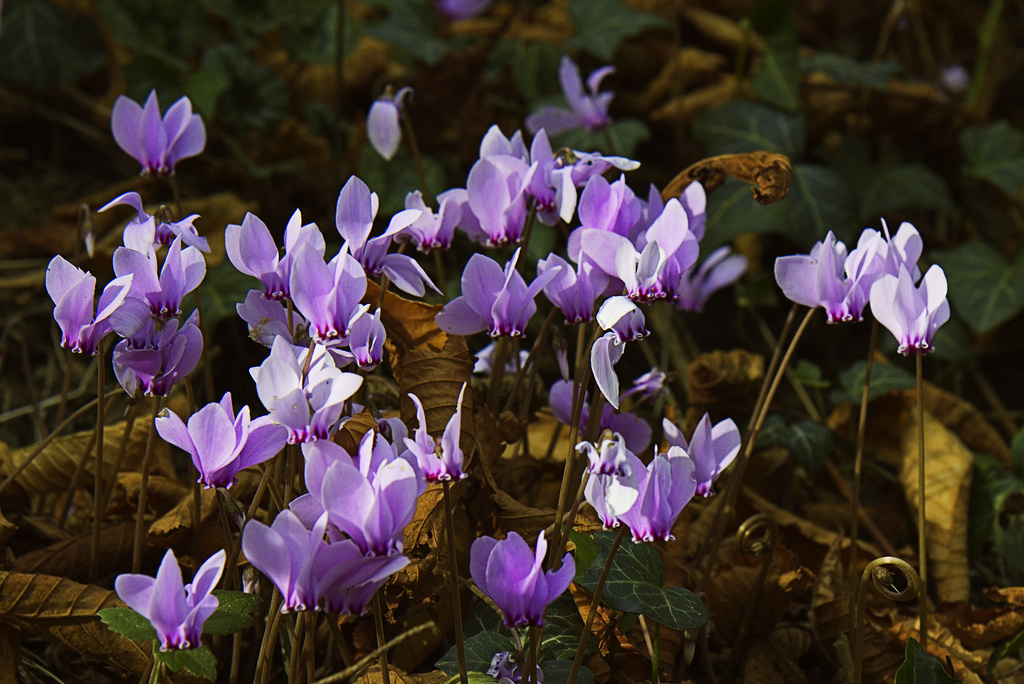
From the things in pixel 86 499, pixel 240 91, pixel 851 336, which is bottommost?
pixel 851 336

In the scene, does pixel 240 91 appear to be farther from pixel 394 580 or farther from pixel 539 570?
pixel 539 570

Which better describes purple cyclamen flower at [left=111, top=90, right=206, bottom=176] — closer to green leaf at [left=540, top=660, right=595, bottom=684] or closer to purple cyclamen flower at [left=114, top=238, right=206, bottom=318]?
purple cyclamen flower at [left=114, top=238, right=206, bottom=318]

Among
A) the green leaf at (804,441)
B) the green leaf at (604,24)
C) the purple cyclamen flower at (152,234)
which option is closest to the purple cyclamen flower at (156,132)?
the purple cyclamen flower at (152,234)

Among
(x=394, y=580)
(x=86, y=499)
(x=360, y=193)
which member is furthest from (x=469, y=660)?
(x=86, y=499)

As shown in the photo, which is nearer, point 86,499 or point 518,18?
point 86,499

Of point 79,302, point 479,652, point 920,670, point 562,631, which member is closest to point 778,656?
point 920,670

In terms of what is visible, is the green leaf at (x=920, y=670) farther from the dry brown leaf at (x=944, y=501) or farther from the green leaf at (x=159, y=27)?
the green leaf at (x=159, y=27)
